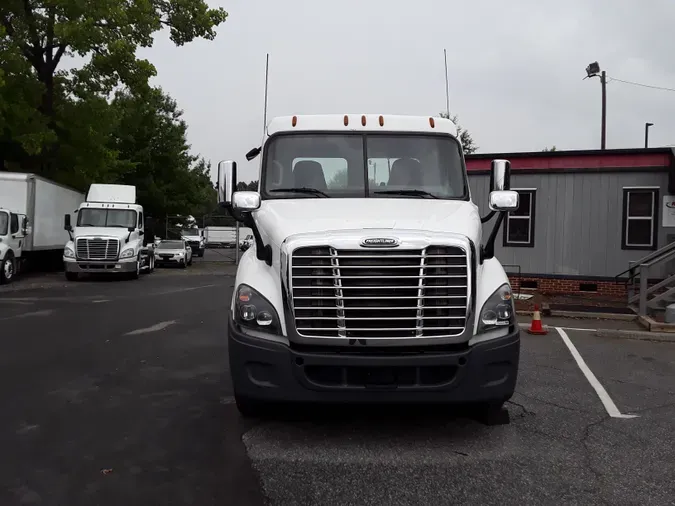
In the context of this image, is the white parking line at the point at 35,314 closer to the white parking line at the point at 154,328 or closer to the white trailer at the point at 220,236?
the white parking line at the point at 154,328

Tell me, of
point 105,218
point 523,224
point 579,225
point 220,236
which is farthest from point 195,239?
point 579,225

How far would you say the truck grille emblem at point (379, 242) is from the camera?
14.4 ft

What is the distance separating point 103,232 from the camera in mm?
21094

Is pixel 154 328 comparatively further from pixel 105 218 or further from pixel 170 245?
pixel 170 245

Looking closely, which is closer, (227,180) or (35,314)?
(227,180)

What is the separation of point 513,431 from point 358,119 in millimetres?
3097

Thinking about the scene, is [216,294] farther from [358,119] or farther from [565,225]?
[358,119]

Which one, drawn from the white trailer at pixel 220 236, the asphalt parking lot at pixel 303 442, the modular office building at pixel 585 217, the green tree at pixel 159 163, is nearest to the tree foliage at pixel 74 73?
the green tree at pixel 159 163

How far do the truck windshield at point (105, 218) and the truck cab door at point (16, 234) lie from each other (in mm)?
2222

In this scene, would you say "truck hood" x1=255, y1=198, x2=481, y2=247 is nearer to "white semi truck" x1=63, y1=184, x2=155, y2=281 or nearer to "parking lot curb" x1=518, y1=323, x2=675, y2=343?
"parking lot curb" x1=518, y1=323, x2=675, y2=343

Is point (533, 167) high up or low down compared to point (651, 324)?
up

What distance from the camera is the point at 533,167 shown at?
55.0 ft

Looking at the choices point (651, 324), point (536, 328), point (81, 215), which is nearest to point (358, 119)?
point (536, 328)

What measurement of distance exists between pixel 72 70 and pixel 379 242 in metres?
27.7
